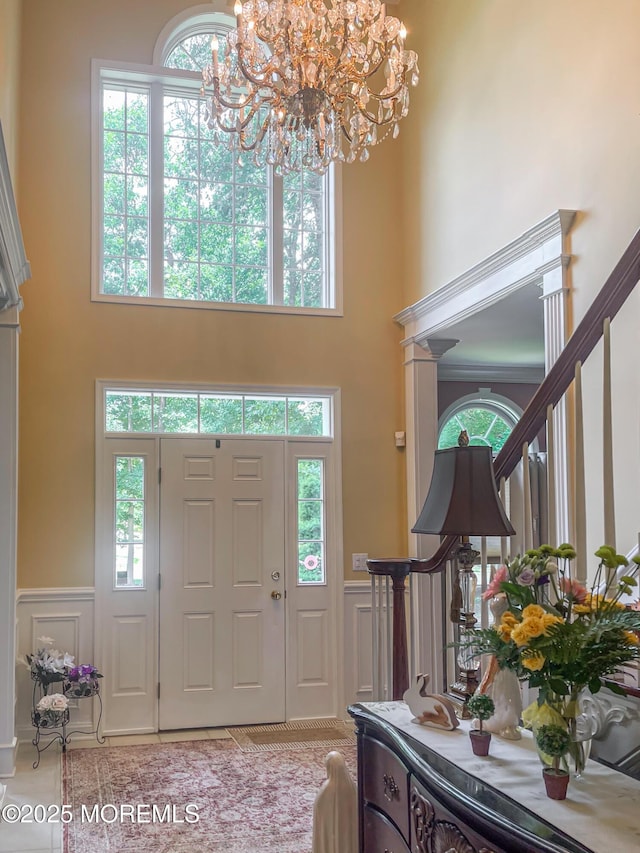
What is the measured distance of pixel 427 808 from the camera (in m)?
1.93

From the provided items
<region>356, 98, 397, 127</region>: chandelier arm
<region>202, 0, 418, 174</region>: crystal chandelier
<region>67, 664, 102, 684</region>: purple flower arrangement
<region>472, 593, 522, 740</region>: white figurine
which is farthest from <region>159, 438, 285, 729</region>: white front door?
<region>472, 593, 522, 740</region>: white figurine

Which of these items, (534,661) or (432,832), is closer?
(534,661)

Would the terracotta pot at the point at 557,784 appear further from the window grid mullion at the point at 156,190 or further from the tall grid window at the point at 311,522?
the window grid mullion at the point at 156,190

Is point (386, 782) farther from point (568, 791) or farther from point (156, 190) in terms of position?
point (156, 190)

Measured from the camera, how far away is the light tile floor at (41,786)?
3762 mm

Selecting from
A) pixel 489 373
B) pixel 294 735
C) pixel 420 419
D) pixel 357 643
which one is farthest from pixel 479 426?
pixel 294 735

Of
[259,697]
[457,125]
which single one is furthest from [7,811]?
[457,125]

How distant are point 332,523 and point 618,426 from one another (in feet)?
9.53

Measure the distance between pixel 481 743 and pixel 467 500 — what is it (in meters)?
0.74

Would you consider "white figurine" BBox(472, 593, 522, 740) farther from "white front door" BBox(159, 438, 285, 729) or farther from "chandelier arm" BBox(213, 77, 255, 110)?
"white front door" BBox(159, 438, 285, 729)

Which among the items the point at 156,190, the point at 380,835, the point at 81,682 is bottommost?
the point at 81,682

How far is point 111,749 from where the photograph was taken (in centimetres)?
523

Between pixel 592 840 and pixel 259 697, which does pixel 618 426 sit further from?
pixel 259 697

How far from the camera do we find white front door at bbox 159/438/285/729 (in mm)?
5719
